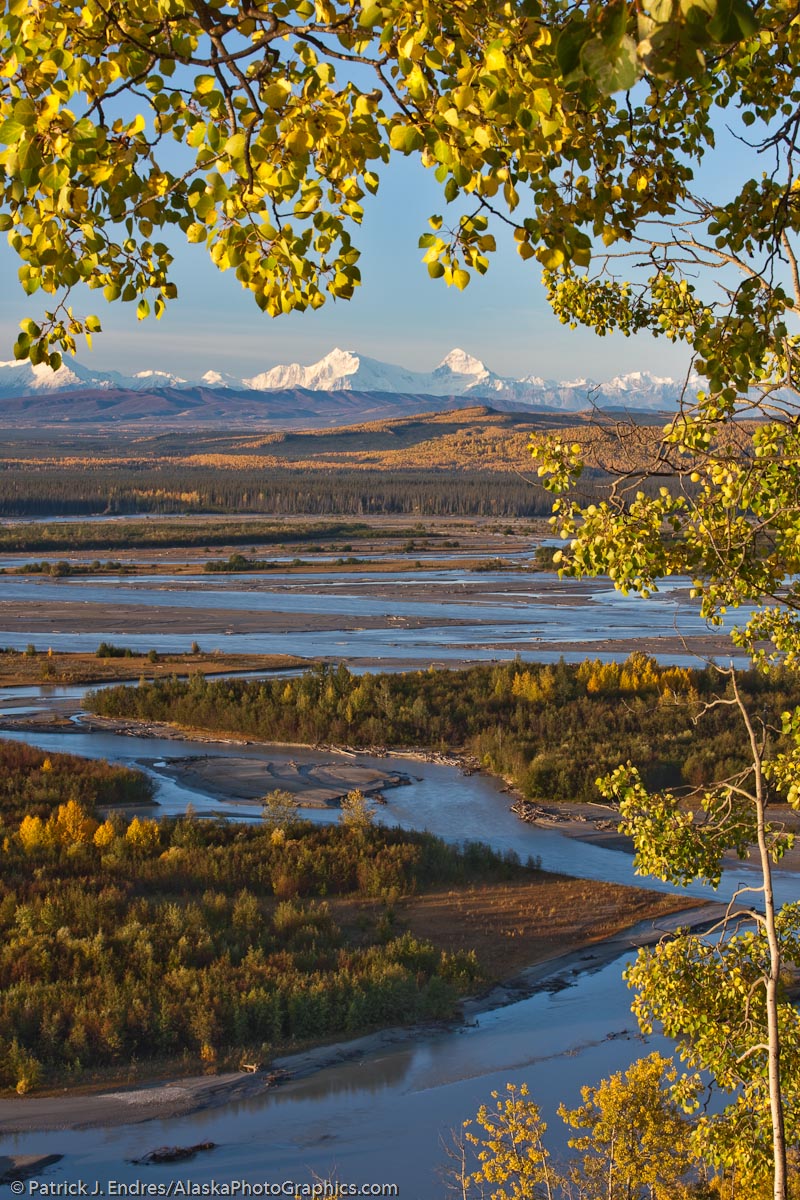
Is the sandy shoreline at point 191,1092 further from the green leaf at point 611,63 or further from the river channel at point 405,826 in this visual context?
the green leaf at point 611,63

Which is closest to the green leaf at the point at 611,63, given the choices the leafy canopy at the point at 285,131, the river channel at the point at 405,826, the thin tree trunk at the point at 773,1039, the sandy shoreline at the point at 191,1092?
the leafy canopy at the point at 285,131

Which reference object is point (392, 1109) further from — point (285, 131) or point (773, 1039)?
point (285, 131)

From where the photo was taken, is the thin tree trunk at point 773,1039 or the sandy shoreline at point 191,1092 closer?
the thin tree trunk at point 773,1039

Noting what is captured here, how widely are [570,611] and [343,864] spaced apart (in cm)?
4023

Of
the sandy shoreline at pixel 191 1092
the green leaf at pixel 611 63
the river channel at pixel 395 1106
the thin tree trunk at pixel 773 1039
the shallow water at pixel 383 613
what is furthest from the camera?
the shallow water at pixel 383 613

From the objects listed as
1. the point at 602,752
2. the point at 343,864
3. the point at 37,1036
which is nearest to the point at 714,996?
the point at 37,1036

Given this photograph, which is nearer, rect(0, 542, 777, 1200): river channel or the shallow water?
rect(0, 542, 777, 1200): river channel

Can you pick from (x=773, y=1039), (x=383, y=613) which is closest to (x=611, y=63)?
(x=773, y=1039)

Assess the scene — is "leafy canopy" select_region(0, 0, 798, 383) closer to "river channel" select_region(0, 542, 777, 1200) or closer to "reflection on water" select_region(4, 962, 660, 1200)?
"river channel" select_region(0, 542, 777, 1200)

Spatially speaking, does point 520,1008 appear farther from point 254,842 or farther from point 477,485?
point 477,485

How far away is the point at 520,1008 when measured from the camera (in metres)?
13.6

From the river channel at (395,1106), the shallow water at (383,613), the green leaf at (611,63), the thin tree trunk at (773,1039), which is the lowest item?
the river channel at (395,1106)

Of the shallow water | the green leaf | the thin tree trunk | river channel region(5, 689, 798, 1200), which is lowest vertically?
river channel region(5, 689, 798, 1200)

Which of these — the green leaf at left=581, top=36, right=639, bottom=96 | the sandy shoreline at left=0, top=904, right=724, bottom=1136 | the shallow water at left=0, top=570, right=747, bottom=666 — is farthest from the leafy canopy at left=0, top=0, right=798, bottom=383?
the shallow water at left=0, top=570, right=747, bottom=666
